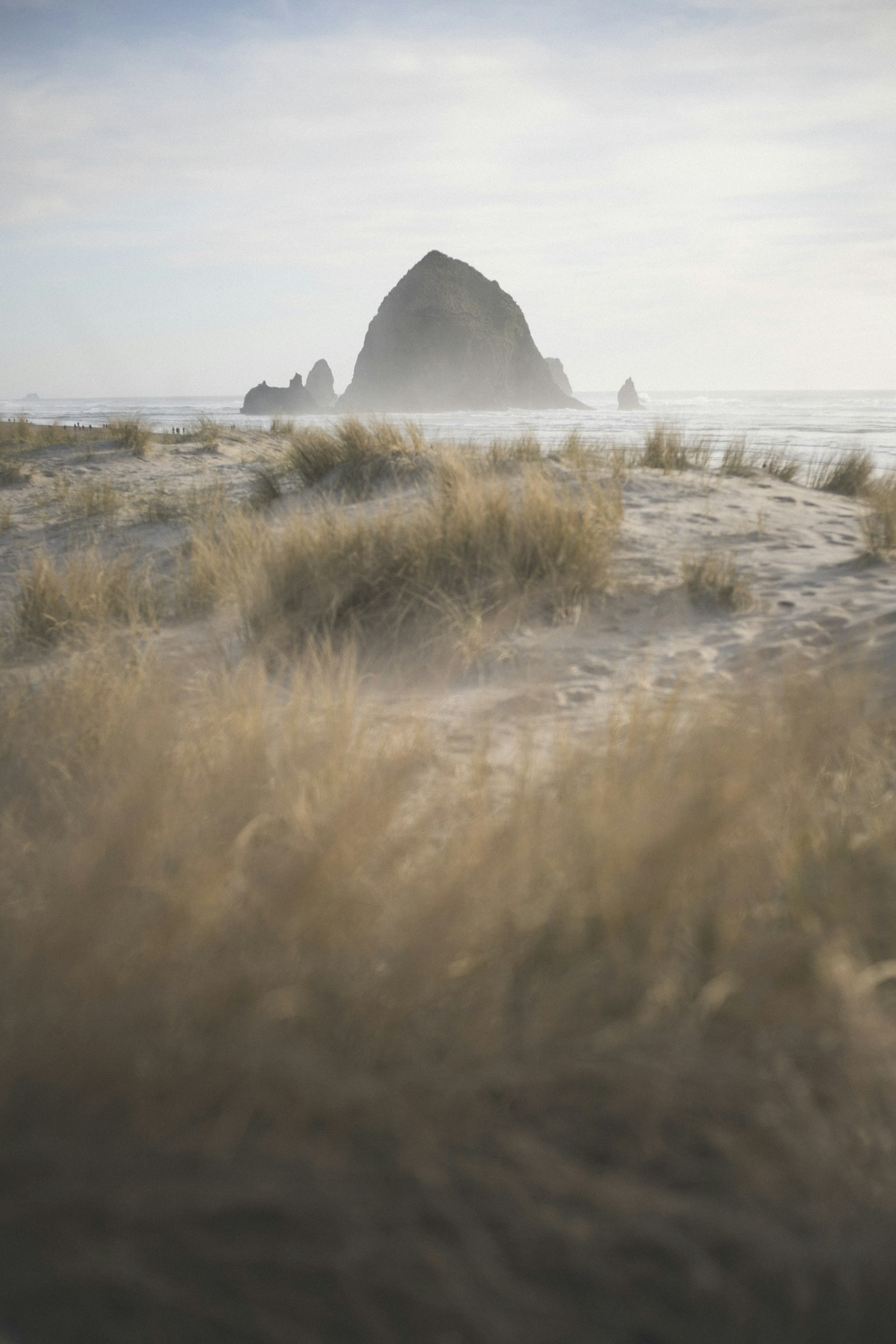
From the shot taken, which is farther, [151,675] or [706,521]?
[706,521]

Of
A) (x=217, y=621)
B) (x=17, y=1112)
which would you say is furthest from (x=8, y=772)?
(x=217, y=621)

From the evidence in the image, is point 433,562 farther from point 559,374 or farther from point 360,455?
point 559,374

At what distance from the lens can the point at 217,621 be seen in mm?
3504

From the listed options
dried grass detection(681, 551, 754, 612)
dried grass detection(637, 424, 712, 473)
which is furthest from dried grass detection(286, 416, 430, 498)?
dried grass detection(681, 551, 754, 612)

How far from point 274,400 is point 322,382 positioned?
27.0 metres

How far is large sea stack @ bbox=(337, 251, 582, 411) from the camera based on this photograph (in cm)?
7719

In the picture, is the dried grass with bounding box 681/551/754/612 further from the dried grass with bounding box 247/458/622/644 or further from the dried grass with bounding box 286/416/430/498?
the dried grass with bounding box 286/416/430/498

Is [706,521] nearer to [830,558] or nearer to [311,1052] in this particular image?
[830,558]

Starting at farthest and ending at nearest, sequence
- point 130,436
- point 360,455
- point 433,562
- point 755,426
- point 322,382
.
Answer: point 322,382 < point 755,426 < point 130,436 < point 360,455 < point 433,562

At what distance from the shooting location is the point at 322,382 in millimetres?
96875

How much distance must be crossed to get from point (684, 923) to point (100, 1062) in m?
0.68

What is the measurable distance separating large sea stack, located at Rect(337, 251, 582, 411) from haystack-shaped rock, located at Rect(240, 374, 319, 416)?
4.63 meters

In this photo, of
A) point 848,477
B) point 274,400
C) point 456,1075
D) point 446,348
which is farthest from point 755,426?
point 446,348

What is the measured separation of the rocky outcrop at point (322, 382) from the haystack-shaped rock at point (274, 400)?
1185cm
